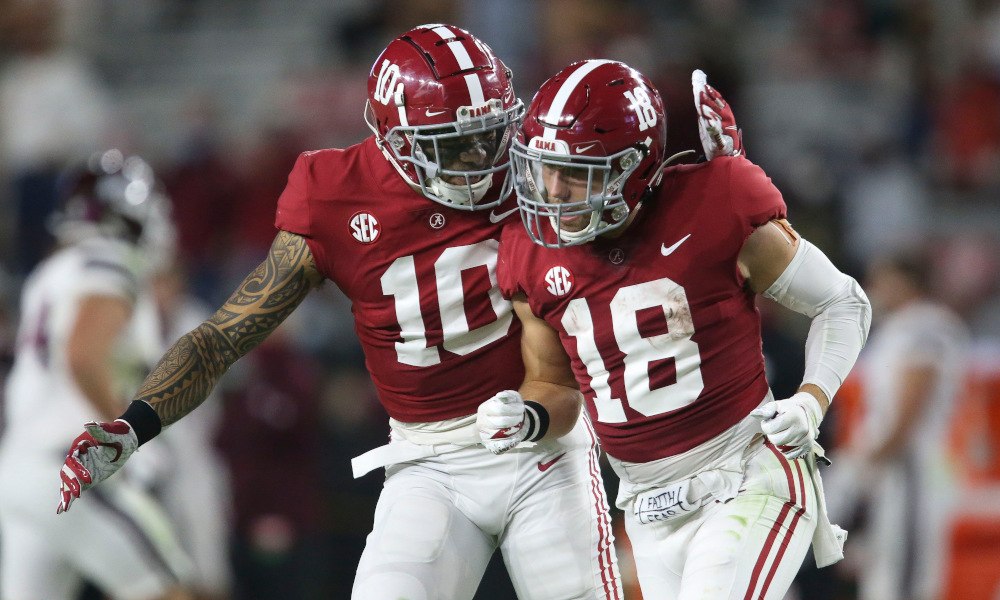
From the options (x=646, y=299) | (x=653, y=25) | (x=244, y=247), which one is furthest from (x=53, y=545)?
(x=653, y=25)

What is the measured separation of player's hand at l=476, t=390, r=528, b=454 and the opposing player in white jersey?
172cm

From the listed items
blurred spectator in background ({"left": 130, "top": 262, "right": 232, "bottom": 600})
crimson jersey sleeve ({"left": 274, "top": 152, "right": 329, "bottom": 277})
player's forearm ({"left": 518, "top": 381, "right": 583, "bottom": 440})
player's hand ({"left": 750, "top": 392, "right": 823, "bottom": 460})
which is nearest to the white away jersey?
blurred spectator in background ({"left": 130, "top": 262, "right": 232, "bottom": 600})

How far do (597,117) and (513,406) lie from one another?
2.32 feet

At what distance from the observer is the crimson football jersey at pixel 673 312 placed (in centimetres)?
286

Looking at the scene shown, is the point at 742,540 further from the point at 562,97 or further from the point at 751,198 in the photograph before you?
the point at 562,97

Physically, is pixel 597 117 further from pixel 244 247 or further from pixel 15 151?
pixel 15 151

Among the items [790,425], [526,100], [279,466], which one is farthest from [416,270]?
[526,100]

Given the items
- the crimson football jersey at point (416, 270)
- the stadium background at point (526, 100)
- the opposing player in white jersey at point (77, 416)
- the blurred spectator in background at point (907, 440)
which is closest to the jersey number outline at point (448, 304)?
the crimson football jersey at point (416, 270)

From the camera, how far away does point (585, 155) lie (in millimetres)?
2861

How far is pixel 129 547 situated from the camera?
13.5 ft

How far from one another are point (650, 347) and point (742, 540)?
19.3 inches

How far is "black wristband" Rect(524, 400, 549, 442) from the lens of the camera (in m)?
2.97

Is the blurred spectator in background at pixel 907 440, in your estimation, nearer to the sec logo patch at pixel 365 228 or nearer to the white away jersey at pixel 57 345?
the sec logo patch at pixel 365 228

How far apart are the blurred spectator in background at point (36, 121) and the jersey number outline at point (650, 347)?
5760 millimetres
